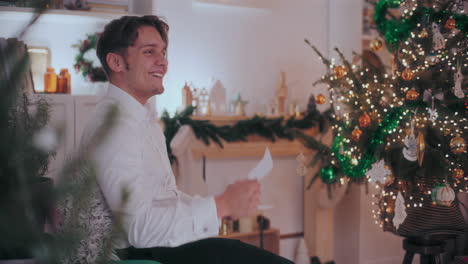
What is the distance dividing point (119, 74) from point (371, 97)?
1.42 meters

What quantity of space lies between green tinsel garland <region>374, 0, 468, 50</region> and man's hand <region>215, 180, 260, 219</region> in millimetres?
1681

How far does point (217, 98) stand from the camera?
304 cm

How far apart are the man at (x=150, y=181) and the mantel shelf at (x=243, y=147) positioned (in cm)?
125

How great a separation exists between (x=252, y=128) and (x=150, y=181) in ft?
5.51

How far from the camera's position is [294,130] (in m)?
3.05

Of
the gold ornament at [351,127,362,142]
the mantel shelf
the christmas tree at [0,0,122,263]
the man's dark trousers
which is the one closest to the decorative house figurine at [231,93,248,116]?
the mantel shelf

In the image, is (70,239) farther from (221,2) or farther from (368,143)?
(221,2)

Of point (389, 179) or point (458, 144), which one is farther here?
point (389, 179)

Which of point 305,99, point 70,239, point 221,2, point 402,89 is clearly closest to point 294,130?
point 305,99

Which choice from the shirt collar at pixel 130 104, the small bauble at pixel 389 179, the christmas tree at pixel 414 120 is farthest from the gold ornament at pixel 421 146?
the shirt collar at pixel 130 104

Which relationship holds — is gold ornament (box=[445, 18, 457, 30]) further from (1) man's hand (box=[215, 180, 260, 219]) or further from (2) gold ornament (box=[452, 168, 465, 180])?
(1) man's hand (box=[215, 180, 260, 219])

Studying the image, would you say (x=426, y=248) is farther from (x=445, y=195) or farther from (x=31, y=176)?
(x=31, y=176)

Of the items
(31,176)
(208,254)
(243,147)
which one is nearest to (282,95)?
(243,147)

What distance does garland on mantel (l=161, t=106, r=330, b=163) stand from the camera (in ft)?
9.31
